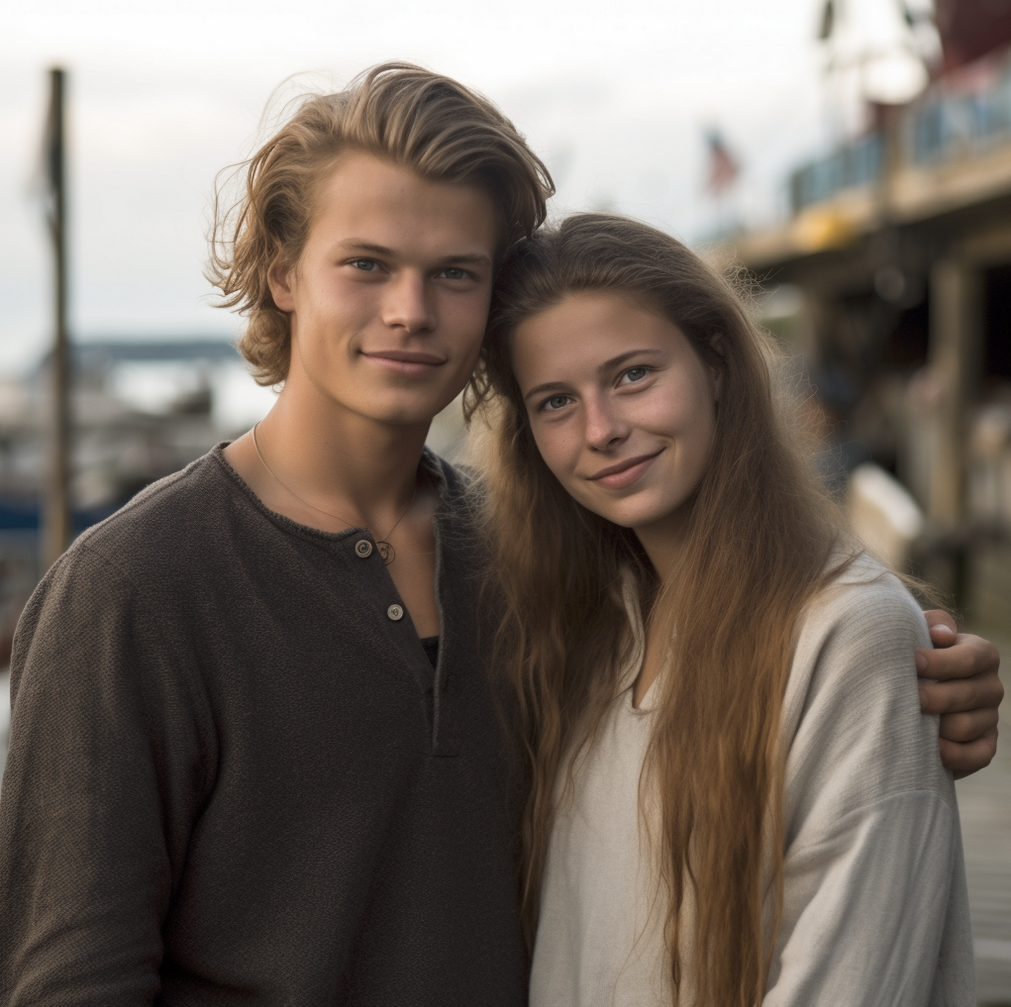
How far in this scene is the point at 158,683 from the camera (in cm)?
165

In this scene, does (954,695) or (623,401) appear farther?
(623,401)

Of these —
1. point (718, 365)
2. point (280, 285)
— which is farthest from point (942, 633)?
point (280, 285)

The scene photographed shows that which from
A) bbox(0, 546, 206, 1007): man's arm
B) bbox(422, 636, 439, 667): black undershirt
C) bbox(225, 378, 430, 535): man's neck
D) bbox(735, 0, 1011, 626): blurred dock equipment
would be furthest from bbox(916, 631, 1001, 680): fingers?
bbox(735, 0, 1011, 626): blurred dock equipment

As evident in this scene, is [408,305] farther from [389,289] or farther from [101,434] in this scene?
[101,434]

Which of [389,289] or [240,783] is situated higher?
[389,289]

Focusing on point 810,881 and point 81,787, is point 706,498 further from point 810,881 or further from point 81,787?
point 81,787

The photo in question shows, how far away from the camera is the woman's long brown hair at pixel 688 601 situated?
69.1 inches

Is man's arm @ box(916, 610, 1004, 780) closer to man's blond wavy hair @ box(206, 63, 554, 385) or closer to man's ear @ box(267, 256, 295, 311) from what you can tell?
man's blond wavy hair @ box(206, 63, 554, 385)

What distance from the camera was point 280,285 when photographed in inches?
78.7

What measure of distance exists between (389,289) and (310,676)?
56cm

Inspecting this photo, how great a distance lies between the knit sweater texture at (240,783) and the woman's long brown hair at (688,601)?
23 centimetres

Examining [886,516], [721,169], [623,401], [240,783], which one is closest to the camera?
[240,783]

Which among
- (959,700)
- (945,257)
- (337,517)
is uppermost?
(945,257)

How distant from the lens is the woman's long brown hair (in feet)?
5.76
